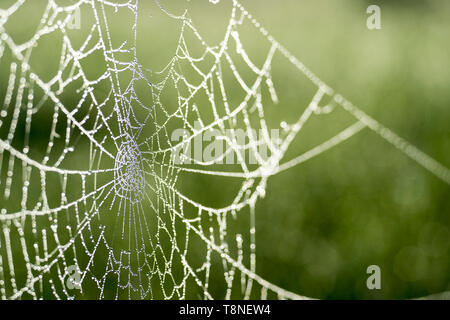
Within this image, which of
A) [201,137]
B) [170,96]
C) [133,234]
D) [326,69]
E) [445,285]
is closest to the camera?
[201,137]

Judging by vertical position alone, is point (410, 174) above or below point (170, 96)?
below

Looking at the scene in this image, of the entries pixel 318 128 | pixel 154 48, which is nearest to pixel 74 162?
pixel 154 48

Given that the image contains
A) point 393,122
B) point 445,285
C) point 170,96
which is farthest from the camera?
point 393,122

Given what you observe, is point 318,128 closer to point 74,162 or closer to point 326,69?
point 326,69
